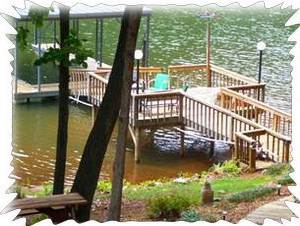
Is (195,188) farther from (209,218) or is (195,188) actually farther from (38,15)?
(38,15)

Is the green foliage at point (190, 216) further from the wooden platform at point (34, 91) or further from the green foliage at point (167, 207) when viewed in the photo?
the wooden platform at point (34, 91)

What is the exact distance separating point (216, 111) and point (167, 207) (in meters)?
5.25

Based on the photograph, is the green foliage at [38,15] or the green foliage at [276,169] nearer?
the green foliage at [38,15]

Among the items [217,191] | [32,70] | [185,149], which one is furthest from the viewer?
[32,70]

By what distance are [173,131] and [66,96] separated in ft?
22.6

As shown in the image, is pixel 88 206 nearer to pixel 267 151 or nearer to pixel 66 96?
pixel 66 96

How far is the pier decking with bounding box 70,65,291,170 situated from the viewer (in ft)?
29.7

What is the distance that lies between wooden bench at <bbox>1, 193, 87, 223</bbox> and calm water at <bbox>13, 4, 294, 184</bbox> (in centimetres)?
382

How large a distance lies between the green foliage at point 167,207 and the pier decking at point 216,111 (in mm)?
3823

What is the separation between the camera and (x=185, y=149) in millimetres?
10992

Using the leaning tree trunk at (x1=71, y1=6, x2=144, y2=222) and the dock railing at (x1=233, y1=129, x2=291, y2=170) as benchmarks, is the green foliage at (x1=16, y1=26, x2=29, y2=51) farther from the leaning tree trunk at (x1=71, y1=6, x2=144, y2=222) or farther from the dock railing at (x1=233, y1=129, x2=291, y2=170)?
the dock railing at (x1=233, y1=129, x2=291, y2=170)

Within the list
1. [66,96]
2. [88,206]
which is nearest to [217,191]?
[66,96]

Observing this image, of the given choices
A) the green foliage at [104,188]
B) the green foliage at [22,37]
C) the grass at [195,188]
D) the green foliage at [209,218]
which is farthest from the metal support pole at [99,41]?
the green foliage at [22,37]

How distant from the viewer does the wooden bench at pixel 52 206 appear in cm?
316
